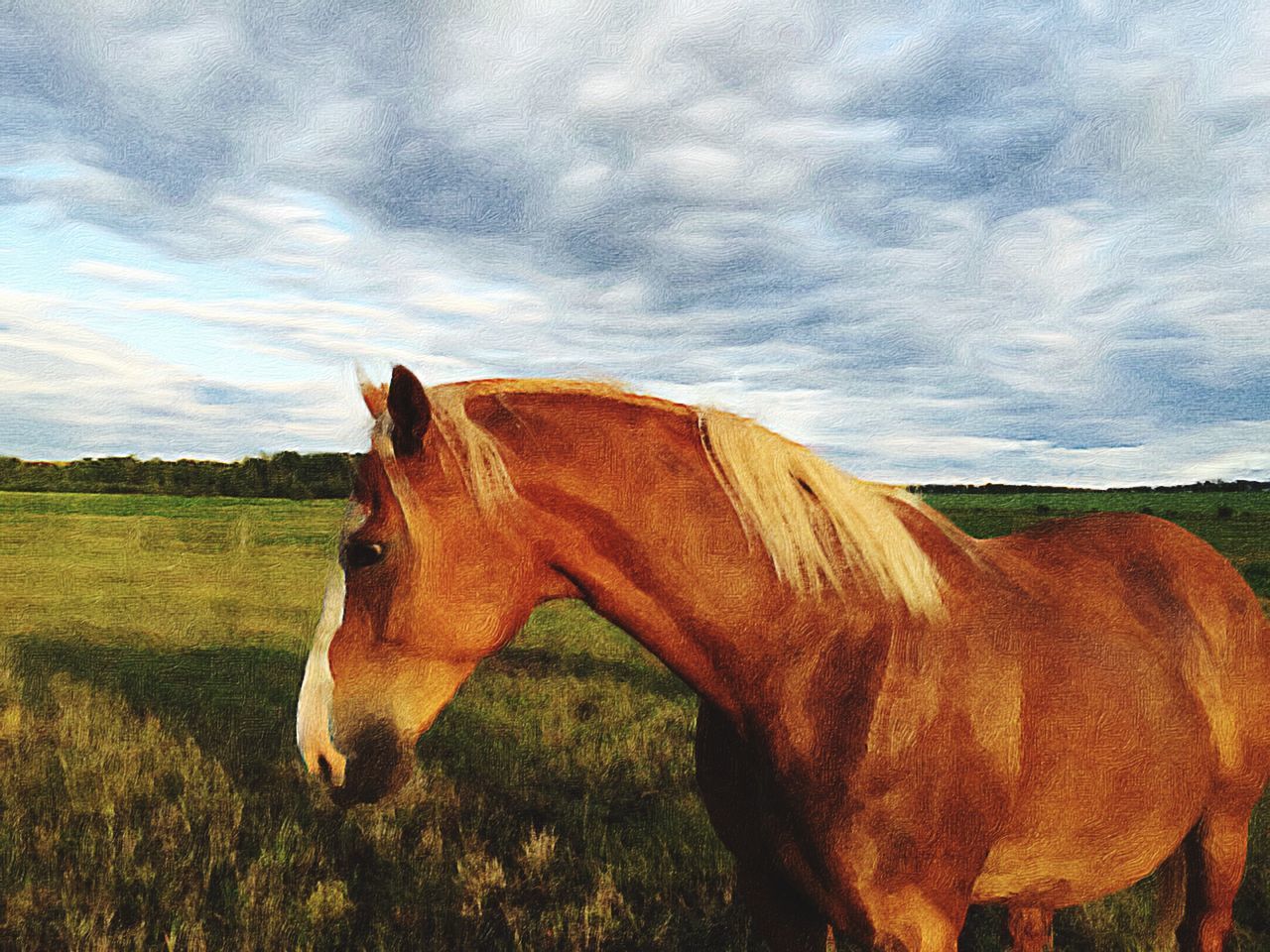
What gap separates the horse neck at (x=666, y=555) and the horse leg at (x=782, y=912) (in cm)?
72

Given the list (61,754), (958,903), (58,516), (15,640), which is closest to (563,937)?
(958,903)

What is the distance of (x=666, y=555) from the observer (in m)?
1.99

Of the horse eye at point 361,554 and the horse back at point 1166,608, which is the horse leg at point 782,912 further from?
the horse eye at point 361,554

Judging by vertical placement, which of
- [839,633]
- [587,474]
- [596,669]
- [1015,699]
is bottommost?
[596,669]

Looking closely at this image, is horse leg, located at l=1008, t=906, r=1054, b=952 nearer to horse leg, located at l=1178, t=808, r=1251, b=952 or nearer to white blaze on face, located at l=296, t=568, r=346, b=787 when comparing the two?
horse leg, located at l=1178, t=808, r=1251, b=952

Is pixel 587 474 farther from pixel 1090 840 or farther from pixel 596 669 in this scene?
pixel 596 669

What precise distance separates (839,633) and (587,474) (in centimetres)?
83

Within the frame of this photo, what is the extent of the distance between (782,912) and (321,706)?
5.31 ft

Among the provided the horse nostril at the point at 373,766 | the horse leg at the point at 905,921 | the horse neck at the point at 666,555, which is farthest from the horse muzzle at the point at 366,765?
the horse leg at the point at 905,921

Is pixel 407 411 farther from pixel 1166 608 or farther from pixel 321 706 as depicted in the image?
pixel 1166 608

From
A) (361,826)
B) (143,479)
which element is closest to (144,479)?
(143,479)

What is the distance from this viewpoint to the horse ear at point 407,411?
5.95 ft

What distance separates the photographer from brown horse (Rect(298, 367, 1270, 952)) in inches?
75.8

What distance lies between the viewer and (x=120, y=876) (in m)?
4.06
